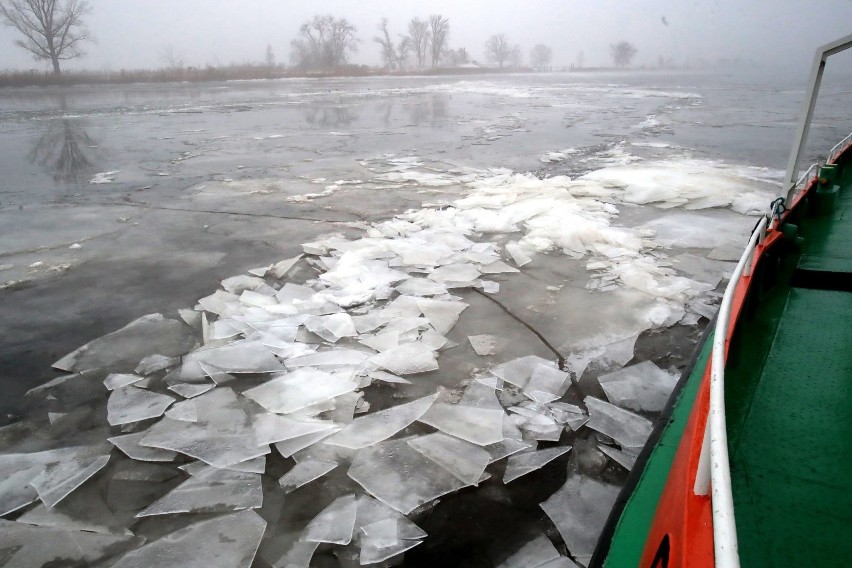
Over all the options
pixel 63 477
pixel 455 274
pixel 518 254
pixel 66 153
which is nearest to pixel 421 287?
pixel 455 274

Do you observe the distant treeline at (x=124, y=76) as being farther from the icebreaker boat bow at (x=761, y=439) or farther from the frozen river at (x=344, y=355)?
the icebreaker boat bow at (x=761, y=439)

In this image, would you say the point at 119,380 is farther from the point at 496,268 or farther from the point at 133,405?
the point at 496,268

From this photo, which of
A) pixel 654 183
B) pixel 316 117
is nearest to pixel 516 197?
pixel 654 183

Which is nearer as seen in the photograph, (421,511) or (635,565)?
(635,565)

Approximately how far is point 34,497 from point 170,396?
75 centimetres

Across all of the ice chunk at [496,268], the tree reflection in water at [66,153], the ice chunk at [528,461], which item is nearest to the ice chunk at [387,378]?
the ice chunk at [528,461]

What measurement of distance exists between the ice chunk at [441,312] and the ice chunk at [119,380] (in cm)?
187

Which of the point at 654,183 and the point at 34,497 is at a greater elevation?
the point at 654,183

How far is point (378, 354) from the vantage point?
10.1 feet

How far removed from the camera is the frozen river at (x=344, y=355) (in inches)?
77.6

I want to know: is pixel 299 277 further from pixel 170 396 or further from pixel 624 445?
pixel 624 445

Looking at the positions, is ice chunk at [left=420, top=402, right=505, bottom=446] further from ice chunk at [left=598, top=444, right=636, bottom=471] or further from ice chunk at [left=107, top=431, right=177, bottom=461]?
ice chunk at [left=107, top=431, right=177, bottom=461]

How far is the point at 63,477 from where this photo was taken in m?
2.18

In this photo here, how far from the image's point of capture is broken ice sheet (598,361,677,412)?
8.67ft
